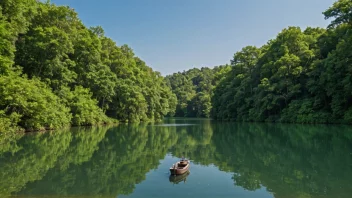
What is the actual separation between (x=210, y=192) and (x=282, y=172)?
4048 millimetres

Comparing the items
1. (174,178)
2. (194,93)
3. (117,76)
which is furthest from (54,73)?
(194,93)

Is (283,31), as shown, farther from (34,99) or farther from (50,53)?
(34,99)

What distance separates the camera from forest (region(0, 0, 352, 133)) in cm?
2694

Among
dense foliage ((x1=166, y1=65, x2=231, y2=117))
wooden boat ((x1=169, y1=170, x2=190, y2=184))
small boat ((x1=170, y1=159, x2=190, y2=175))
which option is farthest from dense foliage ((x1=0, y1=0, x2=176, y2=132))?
dense foliage ((x1=166, y1=65, x2=231, y2=117))

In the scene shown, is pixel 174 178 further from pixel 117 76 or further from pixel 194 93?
pixel 194 93

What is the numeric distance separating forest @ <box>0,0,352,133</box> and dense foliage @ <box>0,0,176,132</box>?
0.10 metres

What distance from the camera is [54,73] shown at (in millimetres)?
35969

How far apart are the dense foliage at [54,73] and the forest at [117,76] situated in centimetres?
10

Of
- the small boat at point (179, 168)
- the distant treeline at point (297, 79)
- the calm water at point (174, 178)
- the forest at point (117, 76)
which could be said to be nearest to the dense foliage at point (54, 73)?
the forest at point (117, 76)

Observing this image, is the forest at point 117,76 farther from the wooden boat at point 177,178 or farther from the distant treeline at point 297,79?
the wooden boat at point 177,178

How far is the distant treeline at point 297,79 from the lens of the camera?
39.3 meters

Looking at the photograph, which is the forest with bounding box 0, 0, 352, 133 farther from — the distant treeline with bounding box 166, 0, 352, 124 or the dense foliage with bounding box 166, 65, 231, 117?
the dense foliage with bounding box 166, 65, 231, 117

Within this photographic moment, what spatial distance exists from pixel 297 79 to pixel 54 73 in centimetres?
3844

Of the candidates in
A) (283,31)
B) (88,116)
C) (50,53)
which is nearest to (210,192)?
(50,53)
